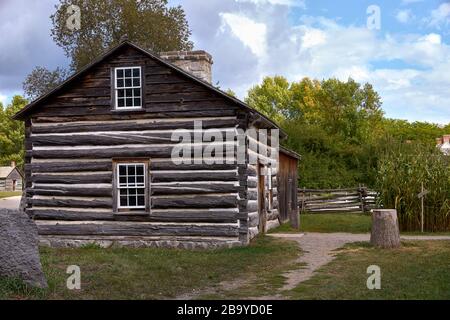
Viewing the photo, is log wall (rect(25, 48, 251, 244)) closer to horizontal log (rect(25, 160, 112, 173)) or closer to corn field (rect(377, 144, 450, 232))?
horizontal log (rect(25, 160, 112, 173))

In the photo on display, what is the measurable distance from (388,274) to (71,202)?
9830mm

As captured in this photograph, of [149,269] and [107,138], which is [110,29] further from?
[149,269]

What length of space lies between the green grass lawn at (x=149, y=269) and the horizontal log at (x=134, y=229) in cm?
65

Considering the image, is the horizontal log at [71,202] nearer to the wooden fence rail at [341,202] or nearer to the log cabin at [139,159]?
the log cabin at [139,159]

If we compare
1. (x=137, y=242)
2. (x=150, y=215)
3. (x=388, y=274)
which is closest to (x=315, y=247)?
(x=150, y=215)

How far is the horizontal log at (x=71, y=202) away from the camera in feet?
58.8

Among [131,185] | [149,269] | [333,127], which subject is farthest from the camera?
[333,127]

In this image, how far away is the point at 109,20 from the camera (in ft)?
122

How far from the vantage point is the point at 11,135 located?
7562cm

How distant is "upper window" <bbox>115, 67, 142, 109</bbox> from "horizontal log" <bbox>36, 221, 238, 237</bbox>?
11.2ft

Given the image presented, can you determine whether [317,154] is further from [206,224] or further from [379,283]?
[379,283]

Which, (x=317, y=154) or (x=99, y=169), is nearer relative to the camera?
(x=99, y=169)

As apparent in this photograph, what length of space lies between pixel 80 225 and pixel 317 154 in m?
27.8
